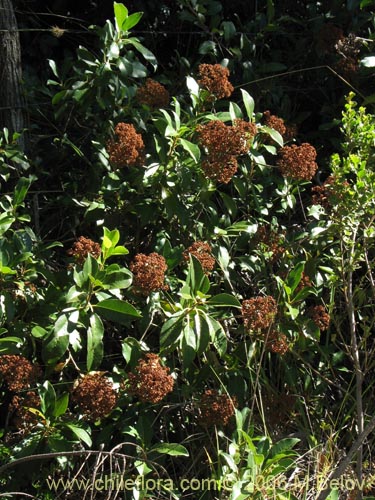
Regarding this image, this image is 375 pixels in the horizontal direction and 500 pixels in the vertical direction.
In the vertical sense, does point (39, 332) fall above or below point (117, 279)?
below

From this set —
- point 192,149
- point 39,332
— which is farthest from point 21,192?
point 192,149

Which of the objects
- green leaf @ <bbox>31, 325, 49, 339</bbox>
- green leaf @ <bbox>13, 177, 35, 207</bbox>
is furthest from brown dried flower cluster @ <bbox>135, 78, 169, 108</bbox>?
green leaf @ <bbox>31, 325, 49, 339</bbox>

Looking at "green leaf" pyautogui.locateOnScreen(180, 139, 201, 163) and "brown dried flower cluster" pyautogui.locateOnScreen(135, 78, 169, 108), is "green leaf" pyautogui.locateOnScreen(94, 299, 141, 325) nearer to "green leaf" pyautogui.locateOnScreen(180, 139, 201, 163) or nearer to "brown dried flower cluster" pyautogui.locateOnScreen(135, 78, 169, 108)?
"green leaf" pyautogui.locateOnScreen(180, 139, 201, 163)

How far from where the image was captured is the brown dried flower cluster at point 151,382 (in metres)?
2.77

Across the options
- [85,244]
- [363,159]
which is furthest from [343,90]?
[85,244]

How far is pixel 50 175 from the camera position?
3865mm

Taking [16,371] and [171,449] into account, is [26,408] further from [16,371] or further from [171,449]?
[171,449]

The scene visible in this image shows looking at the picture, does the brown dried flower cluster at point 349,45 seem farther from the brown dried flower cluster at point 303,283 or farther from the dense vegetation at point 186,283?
the brown dried flower cluster at point 303,283

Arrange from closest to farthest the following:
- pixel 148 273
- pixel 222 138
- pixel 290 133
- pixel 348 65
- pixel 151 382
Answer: pixel 151 382 → pixel 148 273 → pixel 222 138 → pixel 290 133 → pixel 348 65

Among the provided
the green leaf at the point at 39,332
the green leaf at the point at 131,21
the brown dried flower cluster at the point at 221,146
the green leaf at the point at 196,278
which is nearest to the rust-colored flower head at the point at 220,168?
the brown dried flower cluster at the point at 221,146

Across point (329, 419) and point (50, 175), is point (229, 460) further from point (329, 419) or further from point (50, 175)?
point (50, 175)

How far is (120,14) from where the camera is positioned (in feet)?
11.1

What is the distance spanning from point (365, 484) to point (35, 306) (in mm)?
1388

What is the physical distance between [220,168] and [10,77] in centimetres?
124
